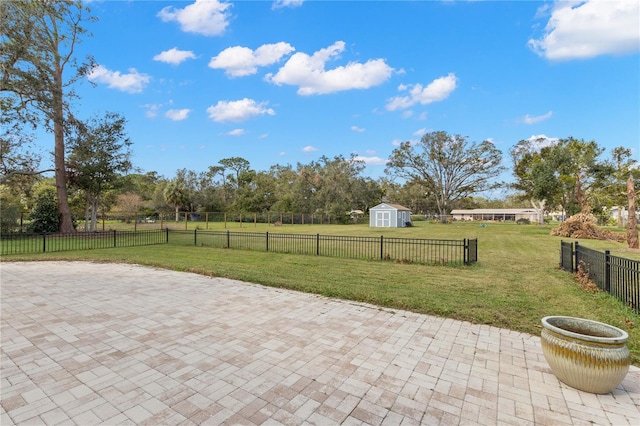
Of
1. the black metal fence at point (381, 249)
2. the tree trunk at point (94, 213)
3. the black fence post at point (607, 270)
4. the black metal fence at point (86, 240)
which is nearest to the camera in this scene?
the black fence post at point (607, 270)

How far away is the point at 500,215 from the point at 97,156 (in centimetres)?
6169

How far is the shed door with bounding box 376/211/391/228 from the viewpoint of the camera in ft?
113

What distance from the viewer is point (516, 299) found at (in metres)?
5.44

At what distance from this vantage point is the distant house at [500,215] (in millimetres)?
56531

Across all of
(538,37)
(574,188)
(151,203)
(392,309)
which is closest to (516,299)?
(392,309)

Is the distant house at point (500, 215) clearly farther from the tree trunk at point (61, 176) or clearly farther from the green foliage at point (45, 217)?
the green foliage at point (45, 217)

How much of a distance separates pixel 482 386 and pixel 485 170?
46718 millimetres

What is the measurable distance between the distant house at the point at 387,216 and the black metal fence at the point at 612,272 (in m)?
26.5

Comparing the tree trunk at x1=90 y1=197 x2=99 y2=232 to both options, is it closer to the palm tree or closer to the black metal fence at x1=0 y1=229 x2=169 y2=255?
the black metal fence at x1=0 y1=229 x2=169 y2=255

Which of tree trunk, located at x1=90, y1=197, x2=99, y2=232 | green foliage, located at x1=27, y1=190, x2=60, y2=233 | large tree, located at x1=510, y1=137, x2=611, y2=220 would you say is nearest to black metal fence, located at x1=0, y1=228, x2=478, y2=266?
green foliage, located at x1=27, y1=190, x2=60, y2=233

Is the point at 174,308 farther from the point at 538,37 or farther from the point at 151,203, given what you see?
the point at 151,203

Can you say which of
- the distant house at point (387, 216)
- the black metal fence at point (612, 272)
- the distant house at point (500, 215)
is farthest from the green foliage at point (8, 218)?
the distant house at point (500, 215)

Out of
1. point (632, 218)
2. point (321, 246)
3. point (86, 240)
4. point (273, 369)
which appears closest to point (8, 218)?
point (86, 240)

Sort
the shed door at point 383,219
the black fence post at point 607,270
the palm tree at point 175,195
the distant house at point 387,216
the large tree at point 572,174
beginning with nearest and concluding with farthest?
1. the black fence post at point 607,270
2. the large tree at point 572,174
3. the distant house at point 387,216
4. the shed door at point 383,219
5. the palm tree at point 175,195
